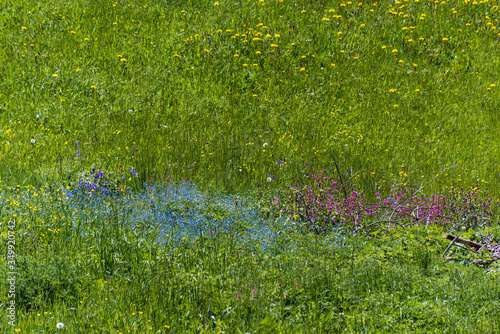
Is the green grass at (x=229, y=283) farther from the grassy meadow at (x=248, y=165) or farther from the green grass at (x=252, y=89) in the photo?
the green grass at (x=252, y=89)

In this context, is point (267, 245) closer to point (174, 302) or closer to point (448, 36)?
point (174, 302)

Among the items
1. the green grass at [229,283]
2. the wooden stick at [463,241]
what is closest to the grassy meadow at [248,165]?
the green grass at [229,283]

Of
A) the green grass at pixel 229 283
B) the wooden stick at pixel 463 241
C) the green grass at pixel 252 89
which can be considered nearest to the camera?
the green grass at pixel 229 283

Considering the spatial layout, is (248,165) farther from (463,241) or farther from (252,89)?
(463,241)

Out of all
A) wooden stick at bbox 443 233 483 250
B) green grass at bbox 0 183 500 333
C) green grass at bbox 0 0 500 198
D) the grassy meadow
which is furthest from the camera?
green grass at bbox 0 0 500 198

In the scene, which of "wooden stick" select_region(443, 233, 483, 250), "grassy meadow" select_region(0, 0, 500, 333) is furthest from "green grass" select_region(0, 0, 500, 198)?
"wooden stick" select_region(443, 233, 483, 250)

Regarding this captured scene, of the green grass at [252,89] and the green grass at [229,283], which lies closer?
the green grass at [229,283]

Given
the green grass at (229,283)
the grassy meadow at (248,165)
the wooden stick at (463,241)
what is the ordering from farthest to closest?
1. the wooden stick at (463,241)
2. the grassy meadow at (248,165)
3. the green grass at (229,283)

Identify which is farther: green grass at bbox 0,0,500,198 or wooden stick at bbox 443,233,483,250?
green grass at bbox 0,0,500,198

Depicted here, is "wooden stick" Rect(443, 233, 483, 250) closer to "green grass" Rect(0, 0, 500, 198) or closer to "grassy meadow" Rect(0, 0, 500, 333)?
"grassy meadow" Rect(0, 0, 500, 333)

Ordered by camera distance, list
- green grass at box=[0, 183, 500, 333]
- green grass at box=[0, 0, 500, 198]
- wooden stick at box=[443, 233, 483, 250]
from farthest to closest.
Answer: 1. green grass at box=[0, 0, 500, 198]
2. wooden stick at box=[443, 233, 483, 250]
3. green grass at box=[0, 183, 500, 333]

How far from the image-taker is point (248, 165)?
6812 mm

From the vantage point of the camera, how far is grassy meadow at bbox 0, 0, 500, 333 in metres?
3.71

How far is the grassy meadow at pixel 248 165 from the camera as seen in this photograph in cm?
371
